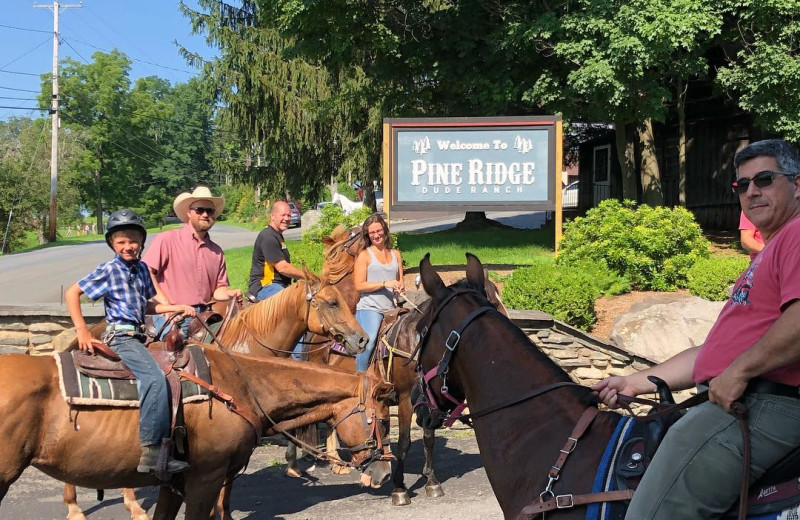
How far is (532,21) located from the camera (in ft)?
55.8

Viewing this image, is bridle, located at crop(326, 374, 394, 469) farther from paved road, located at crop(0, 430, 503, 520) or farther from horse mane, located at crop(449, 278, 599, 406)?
horse mane, located at crop(449, 278, 599, 406)

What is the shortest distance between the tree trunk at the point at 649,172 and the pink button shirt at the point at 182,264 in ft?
50.8

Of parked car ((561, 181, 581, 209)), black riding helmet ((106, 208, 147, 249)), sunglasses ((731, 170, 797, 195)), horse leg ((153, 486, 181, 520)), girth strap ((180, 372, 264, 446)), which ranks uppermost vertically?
parked car ((561, 181, 581, 209))

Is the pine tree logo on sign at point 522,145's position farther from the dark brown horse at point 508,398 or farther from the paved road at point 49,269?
the dark brown horse at point 508,398

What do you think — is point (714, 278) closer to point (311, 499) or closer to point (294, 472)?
point (294, 472)

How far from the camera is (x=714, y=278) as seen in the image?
11812mm

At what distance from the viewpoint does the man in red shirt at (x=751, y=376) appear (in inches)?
101

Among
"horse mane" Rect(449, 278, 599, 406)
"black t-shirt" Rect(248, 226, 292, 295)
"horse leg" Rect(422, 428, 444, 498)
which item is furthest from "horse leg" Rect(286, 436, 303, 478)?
"horse mane" Rect(449, 278, 599, 406)

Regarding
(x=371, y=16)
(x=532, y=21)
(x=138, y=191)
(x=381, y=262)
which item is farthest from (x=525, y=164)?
(x=138, y=191)

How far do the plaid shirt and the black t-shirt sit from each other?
3154 millimetres

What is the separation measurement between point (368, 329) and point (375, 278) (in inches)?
22.2

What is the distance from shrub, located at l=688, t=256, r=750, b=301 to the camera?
1173 centimetres

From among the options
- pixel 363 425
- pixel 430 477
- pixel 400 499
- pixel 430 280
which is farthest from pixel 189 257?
pixel 430 280

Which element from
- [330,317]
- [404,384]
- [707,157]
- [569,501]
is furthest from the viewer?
[707,157]
